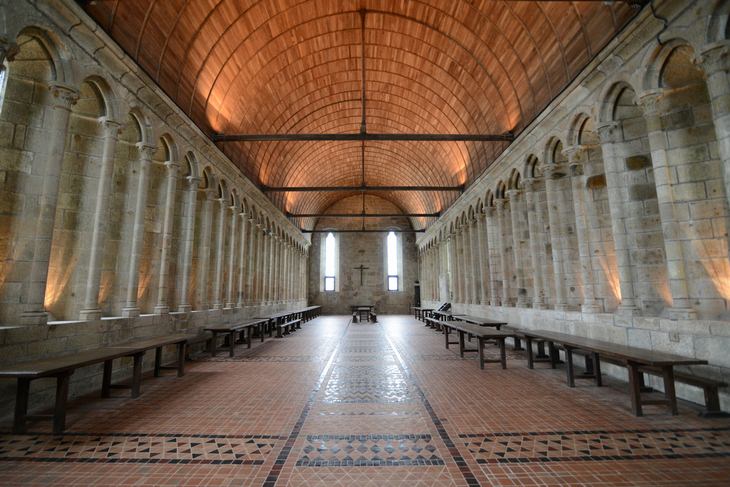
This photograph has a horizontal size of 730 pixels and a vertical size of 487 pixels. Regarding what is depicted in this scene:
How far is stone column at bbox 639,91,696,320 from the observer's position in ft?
20.5

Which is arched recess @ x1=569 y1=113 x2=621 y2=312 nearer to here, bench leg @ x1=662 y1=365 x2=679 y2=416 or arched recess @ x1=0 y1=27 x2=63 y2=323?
bench leg @ x1=662 y1=365 x2=679 y2=416

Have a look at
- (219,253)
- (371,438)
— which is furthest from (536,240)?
(219,253)

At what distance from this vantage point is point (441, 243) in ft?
81.6

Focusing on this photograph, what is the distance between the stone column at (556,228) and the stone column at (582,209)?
72 centimetres

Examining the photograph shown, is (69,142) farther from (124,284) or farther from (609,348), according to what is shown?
(609,348)

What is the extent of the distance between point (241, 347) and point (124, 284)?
15.9 feet

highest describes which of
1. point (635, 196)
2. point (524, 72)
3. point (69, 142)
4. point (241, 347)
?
point (524, 72)

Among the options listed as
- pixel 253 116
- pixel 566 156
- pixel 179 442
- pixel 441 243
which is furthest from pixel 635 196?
pixel 441 243

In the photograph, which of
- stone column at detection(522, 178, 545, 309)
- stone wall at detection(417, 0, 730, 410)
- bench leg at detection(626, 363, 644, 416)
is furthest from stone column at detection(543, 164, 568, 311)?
bench leg at detection(626, 363, 644, 416)

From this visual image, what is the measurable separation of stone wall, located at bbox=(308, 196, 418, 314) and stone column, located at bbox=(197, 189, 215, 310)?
22640 mm

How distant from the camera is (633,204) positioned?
25.6 ft

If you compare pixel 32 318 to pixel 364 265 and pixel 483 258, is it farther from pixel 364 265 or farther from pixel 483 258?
pixel 364 265

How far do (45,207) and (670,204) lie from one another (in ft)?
35.2

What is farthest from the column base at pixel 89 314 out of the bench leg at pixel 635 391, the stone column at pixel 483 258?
the stone column at pixel 483 258
